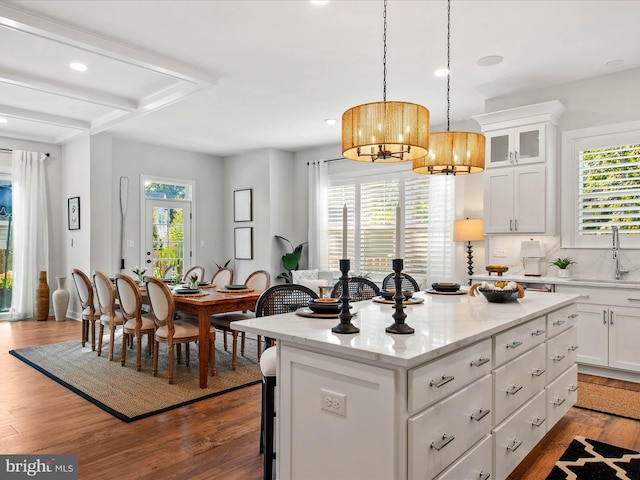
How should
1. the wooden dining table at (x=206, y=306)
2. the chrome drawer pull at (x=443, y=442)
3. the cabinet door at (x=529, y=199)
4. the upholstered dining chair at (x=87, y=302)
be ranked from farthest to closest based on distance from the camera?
the upholstered dining chair at (x=87, y=302), the cabinet door at (x=529, y=199), the wooden dining table at (x=206, y=306), the chrome drawer pull at (x=443, y=442)

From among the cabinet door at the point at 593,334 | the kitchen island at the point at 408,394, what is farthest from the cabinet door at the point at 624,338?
the kitchen island at the point at 408,394

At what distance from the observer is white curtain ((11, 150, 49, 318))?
6727mm

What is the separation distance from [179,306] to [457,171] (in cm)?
271

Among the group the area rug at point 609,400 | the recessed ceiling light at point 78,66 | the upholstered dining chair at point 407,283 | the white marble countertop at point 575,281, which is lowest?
the area rug at point 609,400

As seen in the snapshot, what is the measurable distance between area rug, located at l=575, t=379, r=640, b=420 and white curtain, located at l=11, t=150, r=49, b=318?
7275 mm

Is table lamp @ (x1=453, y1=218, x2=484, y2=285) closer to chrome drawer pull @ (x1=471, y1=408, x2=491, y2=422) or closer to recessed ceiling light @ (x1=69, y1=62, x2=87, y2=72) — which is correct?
chrome drawer pull @ (x1=471, y1=408, x2=491, y2=422)

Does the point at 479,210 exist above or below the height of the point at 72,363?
above

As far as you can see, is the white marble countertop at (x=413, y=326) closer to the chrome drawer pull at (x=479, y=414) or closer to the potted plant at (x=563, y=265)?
the chrome drawer pull at (x=479, y=414)

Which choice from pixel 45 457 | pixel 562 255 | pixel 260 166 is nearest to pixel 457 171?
pixel 562 255

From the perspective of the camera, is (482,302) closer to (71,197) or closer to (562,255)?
(562,255)

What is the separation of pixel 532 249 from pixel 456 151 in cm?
238

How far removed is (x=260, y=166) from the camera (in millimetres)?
7715

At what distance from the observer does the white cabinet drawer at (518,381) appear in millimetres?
2037

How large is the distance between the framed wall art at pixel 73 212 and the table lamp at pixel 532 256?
611 centimetres
